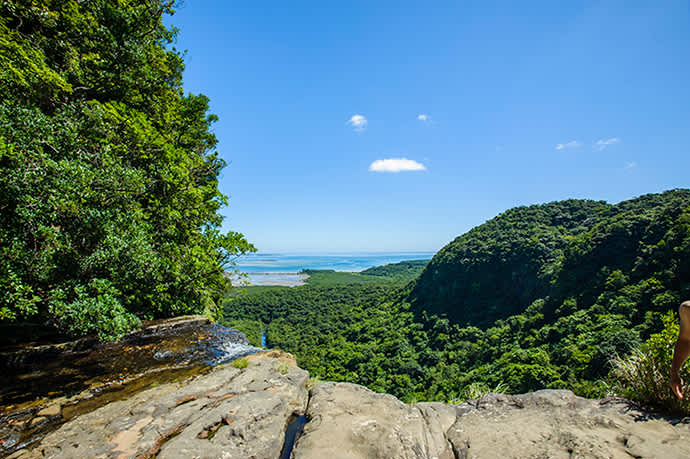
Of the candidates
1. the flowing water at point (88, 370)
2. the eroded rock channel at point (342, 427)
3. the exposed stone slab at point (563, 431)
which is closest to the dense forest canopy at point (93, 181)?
the flowing water at point (88, 370)

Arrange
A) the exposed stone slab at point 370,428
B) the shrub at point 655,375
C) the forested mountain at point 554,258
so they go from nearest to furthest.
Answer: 1. the exposed stone slab at point 370,428
2. the shrub at point 655,375
3. the forested mountain at point 554,258

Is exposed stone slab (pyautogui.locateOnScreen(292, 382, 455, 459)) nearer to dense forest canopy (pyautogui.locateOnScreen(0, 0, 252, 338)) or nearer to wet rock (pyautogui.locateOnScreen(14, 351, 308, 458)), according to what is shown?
wet rock (pyautogui.locateOnScreen(14, 351, 308, 458))

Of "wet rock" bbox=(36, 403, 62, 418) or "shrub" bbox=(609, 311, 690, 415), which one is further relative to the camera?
"wet rock" bbox=(36, 403, 62, 418)

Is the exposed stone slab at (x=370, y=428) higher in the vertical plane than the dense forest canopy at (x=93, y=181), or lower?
lower

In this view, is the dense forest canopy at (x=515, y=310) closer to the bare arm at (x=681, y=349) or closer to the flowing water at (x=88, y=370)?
the bare arm at (x=681, y=349)

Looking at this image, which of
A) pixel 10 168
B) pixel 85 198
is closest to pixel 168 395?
pixel 85 198

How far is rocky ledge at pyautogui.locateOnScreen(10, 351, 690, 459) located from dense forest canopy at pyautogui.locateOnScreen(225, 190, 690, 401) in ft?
5.32

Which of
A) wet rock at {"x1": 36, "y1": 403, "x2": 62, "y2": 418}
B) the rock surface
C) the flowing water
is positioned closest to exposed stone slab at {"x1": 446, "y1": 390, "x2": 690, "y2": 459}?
the rock surface

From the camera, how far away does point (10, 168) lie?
3.41 m

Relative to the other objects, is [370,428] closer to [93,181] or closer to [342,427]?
[342,427]

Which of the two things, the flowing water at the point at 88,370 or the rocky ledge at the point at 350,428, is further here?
the flowing water at the point at 88,370

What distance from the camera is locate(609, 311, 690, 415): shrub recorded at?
116 inches

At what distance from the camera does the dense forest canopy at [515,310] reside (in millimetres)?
23672

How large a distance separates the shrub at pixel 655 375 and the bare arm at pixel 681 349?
0.21m
